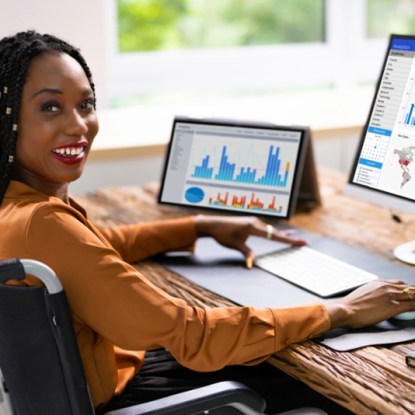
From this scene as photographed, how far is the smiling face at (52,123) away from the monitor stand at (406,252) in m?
0.73

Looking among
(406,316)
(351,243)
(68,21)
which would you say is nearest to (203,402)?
(406,316)

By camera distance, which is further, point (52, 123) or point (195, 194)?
point (195, 194)

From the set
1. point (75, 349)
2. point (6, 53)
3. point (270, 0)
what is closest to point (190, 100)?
point (270, 0)

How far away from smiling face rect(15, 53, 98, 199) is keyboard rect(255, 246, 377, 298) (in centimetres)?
52

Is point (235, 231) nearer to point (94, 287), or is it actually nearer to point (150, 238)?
point (150, 238)

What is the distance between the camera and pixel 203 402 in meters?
1.40

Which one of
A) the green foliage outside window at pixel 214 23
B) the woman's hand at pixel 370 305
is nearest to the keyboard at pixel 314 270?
the woman's hand at pixel 370 305

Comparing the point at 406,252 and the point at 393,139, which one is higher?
the point at 393,139

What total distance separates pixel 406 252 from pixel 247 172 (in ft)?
1.50

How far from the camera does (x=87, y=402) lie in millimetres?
1388

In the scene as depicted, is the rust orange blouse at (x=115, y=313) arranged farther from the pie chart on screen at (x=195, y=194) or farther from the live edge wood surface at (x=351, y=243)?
the pie chart on screen at (x=195, y=194)

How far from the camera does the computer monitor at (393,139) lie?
72.6 inches

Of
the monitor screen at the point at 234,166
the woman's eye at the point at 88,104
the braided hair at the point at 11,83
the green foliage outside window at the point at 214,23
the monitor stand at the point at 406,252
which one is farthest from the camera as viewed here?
the green foliage outside window at the point at 214,23

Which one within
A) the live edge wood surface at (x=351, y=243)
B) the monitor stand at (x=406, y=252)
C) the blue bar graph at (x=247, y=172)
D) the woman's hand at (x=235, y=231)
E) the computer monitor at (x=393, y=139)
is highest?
the computer monitor at (x=393, y=139)
